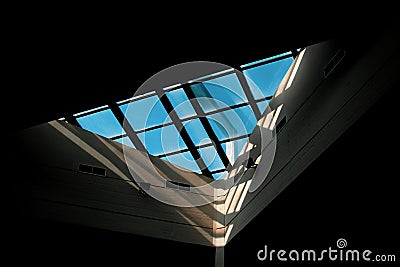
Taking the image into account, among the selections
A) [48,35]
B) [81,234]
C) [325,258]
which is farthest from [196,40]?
[325,258]

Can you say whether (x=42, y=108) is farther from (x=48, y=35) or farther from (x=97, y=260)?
(x=97, y=260)

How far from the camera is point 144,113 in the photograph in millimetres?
10516

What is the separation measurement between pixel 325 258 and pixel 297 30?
4783 millimetres

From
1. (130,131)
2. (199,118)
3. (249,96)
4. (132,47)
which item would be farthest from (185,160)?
(132,47)

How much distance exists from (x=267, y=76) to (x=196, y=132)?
275cm

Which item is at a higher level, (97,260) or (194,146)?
(194,146)

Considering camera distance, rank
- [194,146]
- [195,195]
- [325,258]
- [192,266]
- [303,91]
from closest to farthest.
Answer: [303,91] < [325,258] < [192,266] < [195,195] < [194,146]

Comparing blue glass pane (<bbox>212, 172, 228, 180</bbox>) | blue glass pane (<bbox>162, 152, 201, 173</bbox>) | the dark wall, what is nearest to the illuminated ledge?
the dark wall

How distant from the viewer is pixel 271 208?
6.74 meters

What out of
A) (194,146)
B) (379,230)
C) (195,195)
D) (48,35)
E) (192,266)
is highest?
(194,146)

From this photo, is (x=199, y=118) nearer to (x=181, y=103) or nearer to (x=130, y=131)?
(x=181, y=103)

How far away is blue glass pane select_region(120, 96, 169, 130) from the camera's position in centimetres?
1017

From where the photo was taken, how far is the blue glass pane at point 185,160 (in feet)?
36.1

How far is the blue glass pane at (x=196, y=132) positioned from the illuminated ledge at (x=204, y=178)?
1435mm
